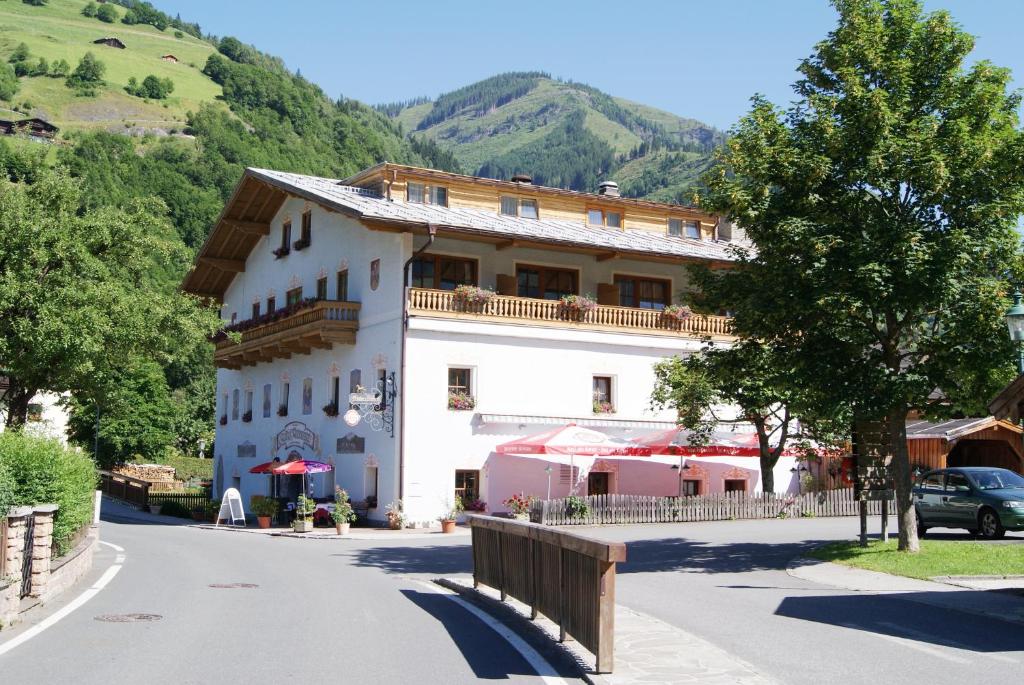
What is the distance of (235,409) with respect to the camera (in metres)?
48.4

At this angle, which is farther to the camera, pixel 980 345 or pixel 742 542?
pixel 742 542

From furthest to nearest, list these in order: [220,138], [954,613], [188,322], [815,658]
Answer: [220,138], [188,322], [954,613], [815,658]

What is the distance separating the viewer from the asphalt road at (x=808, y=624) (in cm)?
995

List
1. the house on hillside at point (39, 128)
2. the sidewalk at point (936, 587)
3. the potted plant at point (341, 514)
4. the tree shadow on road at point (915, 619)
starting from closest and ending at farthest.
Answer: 1. the tree shadow on road at point (915, 619)
2. the sidewalk at point (936, 587)
3. the potted plant at point (341, 514)
4. the house on hillside at point (39, 128)

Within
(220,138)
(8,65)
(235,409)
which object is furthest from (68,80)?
(235,409)

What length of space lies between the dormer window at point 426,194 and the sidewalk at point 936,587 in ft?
73.1

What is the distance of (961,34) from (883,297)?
17.2 feet

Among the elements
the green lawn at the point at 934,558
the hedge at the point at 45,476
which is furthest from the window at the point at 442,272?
the hedge at the point at 45,476

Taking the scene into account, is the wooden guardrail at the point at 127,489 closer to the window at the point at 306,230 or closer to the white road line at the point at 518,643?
the window at the point at 306,230

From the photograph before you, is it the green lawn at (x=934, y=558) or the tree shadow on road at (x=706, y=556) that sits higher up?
the green lawn at (x=934, y=558)

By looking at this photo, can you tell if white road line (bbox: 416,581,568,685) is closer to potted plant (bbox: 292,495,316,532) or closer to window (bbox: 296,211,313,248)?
potted plant (bbox: 292,495,316,532)

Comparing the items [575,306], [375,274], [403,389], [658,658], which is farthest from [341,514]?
[658,658]

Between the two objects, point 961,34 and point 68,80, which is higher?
point 68,80

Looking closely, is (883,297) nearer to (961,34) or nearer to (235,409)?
(961,34)
